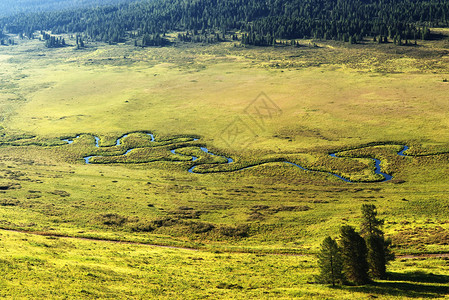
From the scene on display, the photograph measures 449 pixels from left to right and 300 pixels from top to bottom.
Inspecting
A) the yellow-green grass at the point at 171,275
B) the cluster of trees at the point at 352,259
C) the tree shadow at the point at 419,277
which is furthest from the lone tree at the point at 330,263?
the tree shadow at the point at 419,277

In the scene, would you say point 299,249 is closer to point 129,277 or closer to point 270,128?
point 129,277

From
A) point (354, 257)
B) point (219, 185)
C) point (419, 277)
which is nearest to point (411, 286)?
point (419, 277)

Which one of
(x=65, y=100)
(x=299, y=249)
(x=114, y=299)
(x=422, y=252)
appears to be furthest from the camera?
(x=65, y=100)

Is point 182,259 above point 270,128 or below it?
below

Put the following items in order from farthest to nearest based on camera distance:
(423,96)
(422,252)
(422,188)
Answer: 1. (423,96)
2. (422,188)
3. (422,252)

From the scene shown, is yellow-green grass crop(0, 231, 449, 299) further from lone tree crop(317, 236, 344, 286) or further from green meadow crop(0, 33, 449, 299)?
lone tree crop(317, 236, 344, 286)

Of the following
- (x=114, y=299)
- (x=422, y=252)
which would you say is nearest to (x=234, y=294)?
(x=114, y=299)

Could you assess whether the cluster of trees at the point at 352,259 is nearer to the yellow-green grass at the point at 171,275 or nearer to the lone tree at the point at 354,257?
the lone tree at the point at 354,257
